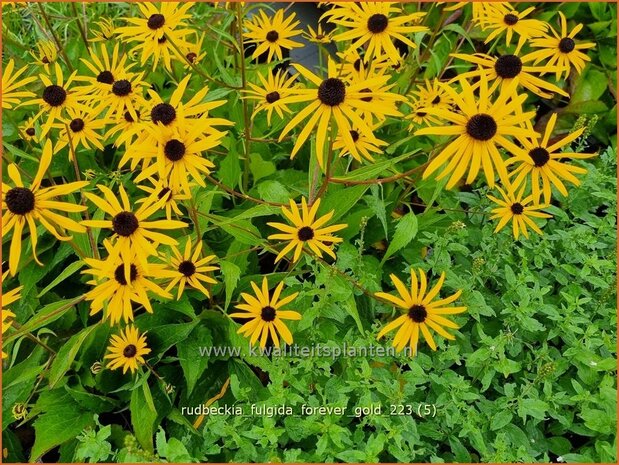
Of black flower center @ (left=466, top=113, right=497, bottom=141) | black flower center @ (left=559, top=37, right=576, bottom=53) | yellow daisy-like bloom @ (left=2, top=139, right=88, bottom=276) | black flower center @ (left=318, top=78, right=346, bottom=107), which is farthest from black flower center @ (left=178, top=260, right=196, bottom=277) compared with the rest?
black flower center @ (left=559, top=37, right=576, bottom=53)

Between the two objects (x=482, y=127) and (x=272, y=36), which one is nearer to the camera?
(x=482, y=127)

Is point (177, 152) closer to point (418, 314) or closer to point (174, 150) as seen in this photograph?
point (174, 150)

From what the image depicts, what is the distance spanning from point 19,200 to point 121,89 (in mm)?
534

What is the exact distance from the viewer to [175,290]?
58.4 inches

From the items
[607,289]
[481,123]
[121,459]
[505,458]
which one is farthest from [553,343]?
[121,459]

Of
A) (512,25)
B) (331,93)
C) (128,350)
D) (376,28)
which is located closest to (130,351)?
(128,350)

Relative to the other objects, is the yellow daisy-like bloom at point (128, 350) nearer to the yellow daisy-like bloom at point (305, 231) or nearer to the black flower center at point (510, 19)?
the yellow daisy-like bloom at point (305, 231)

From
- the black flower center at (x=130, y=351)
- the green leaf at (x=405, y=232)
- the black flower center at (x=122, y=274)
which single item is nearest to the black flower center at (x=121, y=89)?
the black flower center at (x=122, y=274)

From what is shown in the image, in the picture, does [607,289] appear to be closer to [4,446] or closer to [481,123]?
[481,123]

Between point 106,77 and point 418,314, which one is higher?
point 106,77

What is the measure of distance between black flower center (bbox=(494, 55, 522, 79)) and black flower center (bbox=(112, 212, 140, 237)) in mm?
916

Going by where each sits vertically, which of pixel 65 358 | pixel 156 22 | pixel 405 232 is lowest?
pixel 65 358

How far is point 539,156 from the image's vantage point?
4.25ft

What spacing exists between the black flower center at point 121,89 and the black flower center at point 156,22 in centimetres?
20
